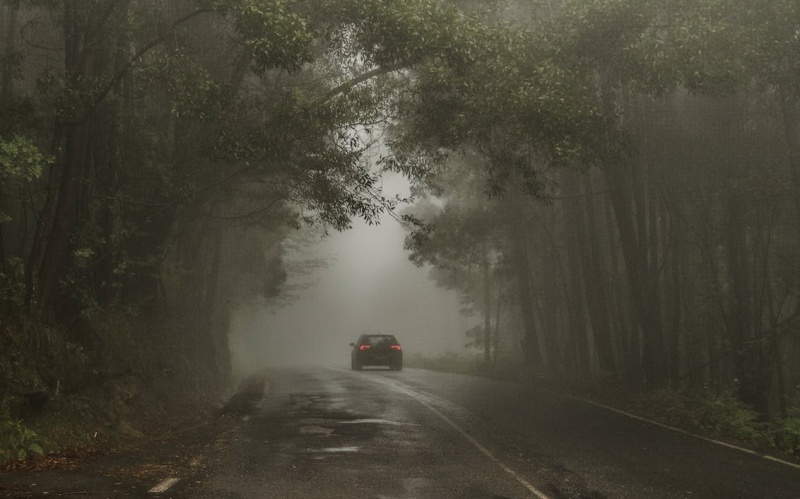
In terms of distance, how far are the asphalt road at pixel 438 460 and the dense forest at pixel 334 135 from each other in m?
2.13

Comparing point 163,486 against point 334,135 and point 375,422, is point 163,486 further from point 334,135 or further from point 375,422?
point 334,135

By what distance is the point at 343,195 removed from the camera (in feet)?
52.1

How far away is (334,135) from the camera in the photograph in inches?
648

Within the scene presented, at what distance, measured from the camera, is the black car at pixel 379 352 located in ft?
110

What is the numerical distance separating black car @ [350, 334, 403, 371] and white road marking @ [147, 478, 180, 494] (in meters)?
25.2

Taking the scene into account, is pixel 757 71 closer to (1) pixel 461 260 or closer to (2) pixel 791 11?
(2) pixel 791 11

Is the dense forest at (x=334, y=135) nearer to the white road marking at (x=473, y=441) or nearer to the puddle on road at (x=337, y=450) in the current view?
the puddle on road at (x=337, y=450)

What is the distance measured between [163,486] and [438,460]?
138 inches

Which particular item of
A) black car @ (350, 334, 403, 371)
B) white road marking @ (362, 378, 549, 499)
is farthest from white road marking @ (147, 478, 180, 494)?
black car @ (350, 334, 403, 371)

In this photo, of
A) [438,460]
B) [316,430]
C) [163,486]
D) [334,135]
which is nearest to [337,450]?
[438,460]

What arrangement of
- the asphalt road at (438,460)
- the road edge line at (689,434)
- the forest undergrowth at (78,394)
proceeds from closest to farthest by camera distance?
the asphalt road at (438,460), the forest undergrowth at (78,394), the road edge line at (689,434)

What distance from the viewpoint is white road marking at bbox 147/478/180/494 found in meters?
7.71

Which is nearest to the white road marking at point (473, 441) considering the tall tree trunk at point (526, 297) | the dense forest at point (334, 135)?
the dense forest at point (334, 135)

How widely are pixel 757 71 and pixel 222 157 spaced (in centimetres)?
978
